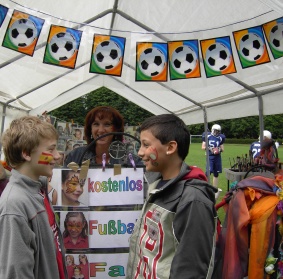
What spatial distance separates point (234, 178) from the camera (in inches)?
161

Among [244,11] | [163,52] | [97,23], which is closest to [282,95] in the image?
[244,11]

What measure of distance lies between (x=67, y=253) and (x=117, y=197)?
41cm

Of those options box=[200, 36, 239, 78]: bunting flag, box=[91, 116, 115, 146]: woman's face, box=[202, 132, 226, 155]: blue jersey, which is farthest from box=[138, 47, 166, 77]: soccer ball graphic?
box=[202, 132, 226, 155]: blue jersey

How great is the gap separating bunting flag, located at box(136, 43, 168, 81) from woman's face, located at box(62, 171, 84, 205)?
201cm

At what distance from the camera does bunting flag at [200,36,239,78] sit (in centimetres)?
325

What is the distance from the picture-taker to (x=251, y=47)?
3104mm

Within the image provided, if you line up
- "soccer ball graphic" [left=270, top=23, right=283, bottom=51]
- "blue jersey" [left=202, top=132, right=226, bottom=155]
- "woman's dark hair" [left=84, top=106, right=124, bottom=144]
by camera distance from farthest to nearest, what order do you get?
"blue jersey" [left=202, top=132, right=226, bottom=155]
"soccer ball graphic" [left=270, top=23, right=283, bottom=51]
"woman's dark hair" [left=84, top=106, right=124, bottom=144]

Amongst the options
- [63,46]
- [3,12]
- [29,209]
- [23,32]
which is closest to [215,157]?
[63,46]

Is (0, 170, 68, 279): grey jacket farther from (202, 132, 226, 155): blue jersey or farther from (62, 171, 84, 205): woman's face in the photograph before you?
(202, 132, 226, 155): blue jersey

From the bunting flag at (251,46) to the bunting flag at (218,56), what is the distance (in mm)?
110

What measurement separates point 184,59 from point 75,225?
224cm

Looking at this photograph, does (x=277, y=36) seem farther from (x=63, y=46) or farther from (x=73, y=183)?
(x=73, y=183)

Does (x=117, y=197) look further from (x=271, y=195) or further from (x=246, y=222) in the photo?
(x=271, y=195)

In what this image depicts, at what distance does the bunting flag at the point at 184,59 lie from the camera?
3398 millimetres
